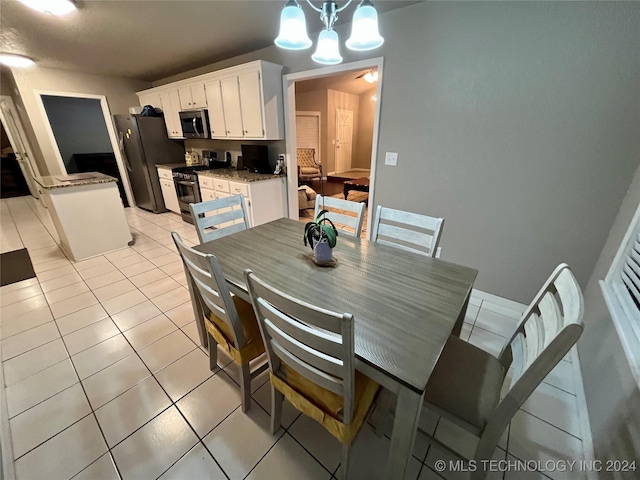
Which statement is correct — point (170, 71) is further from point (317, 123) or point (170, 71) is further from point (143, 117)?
point (317, 123)

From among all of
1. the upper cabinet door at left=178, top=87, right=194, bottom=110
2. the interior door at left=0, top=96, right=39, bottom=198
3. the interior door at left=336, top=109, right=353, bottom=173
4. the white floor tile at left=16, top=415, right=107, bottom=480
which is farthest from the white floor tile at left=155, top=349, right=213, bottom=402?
the interior door at left=336, top=109, right=353, bottom=173

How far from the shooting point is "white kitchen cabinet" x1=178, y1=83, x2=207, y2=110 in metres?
3.75

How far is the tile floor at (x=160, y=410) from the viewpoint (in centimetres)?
118

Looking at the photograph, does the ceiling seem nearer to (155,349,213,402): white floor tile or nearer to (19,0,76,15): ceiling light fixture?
(19,0,76,15): ceiling light fixture

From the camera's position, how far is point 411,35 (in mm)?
2197

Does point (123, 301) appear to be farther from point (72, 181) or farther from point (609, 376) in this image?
point (609, 376)

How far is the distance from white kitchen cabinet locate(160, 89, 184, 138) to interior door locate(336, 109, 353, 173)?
11.8ft

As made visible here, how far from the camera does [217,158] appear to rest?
453cm

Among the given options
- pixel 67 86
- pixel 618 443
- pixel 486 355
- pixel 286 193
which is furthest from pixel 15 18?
pixel 618 443

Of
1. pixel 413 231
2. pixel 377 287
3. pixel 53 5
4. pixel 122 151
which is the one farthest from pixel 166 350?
pixel 122 151

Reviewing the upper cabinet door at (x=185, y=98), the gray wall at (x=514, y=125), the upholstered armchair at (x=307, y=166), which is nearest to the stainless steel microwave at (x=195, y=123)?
the upper cabinet door at (x=185, y=98)

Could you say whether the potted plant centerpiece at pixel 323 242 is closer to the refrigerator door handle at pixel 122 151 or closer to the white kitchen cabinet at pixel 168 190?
the white kitchen cabinet at pixel 168 190

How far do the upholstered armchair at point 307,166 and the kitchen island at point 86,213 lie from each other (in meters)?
3.30

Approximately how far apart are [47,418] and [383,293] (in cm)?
190
